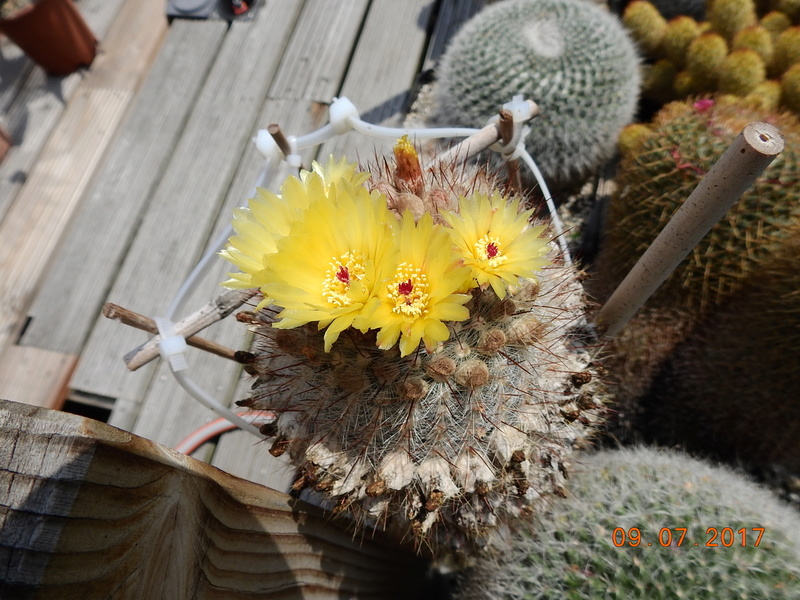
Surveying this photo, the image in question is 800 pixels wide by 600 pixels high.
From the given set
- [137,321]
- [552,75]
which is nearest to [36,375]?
[137,321]

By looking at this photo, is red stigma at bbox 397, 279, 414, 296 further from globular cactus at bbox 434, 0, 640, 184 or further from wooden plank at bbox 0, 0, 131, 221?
wooden plank at bbox 0, 0, 131, 221

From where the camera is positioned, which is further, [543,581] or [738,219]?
[738,219]

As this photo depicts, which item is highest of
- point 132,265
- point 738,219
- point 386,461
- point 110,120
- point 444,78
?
point 444,78

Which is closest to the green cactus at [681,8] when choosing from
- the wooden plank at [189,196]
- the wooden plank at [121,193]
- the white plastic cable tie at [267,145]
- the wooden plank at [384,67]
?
the wooden plank at [384,67]

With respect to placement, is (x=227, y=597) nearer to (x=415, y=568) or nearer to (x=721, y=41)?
(x=415, y=568)

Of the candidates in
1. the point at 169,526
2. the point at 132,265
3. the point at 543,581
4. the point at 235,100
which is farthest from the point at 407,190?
the point at 235,100

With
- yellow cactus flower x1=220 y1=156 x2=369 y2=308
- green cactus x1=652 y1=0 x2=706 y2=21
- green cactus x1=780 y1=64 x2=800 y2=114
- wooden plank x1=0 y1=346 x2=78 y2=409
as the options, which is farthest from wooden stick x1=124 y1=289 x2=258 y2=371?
green cactus x1=652 y1=0 x2=706 y2=21

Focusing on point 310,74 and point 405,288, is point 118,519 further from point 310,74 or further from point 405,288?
point 310,74
